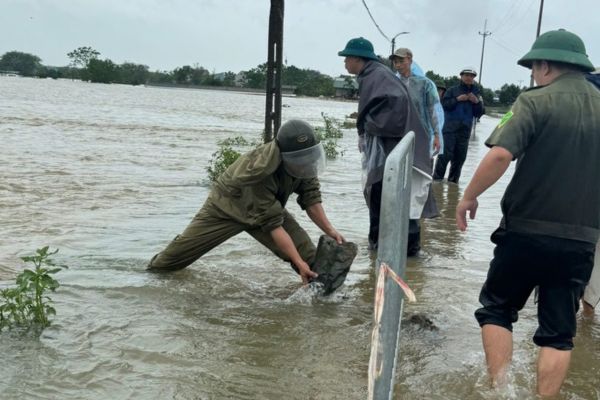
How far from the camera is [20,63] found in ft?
534

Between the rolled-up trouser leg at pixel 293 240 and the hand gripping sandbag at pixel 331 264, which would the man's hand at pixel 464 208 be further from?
the rolled-up trouser leg at pixel 293 240

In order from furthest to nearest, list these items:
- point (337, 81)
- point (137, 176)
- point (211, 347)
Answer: point (337, 81), point (137, 176), point (211, 347)

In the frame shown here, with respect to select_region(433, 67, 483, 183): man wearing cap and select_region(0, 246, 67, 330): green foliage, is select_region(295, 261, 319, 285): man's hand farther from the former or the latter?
select_region(433, 67, 483, 183): man wearing cap

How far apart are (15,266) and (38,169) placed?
750 cm

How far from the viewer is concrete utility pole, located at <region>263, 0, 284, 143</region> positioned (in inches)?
390

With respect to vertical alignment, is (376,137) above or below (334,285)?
above

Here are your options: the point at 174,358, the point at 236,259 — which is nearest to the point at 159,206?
the point at 236,259

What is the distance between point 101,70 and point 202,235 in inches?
5876

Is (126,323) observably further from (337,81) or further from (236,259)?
(337,81)

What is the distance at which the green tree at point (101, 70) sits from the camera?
147 meters

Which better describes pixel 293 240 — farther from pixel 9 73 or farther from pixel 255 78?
pixel 9 73

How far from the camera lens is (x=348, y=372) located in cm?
384

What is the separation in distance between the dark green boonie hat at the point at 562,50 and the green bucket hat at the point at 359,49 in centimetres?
266

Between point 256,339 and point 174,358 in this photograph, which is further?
point 256,339
